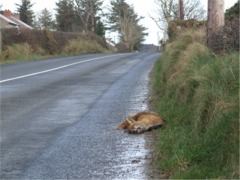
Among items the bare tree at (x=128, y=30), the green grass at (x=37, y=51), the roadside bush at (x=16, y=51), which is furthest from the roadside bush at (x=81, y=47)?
the bare tree at (x=128, y=30)

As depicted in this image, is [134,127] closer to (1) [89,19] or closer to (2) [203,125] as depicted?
(2) [203,125]

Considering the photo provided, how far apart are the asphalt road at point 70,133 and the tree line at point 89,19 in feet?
197

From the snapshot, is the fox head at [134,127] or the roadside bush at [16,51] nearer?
the fox head at [134,127]

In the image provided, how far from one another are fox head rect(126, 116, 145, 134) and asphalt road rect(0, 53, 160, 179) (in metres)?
0.16

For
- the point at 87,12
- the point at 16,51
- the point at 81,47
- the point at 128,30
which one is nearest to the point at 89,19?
the point at 87,12

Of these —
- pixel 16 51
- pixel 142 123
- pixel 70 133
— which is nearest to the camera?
pixel 70 133

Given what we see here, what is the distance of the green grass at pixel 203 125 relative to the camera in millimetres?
4980

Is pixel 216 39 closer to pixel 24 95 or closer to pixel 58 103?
pixel 58 103

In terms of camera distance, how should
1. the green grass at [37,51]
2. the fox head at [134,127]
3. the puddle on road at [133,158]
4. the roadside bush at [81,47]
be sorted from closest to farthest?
the puddle on road at [133,158], the fox head at [134,127], the green grass at [37,51], the roadside bush at [81,47]

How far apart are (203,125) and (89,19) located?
72.0m

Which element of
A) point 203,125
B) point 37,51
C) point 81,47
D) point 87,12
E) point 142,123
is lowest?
point 81,47

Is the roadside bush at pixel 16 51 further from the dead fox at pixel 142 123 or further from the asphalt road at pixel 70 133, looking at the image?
the dead fox at pixel 142 123

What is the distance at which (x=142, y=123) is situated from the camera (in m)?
7.69

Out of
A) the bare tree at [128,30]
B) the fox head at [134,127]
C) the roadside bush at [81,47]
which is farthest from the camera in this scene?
the bare tree at [128,30]
